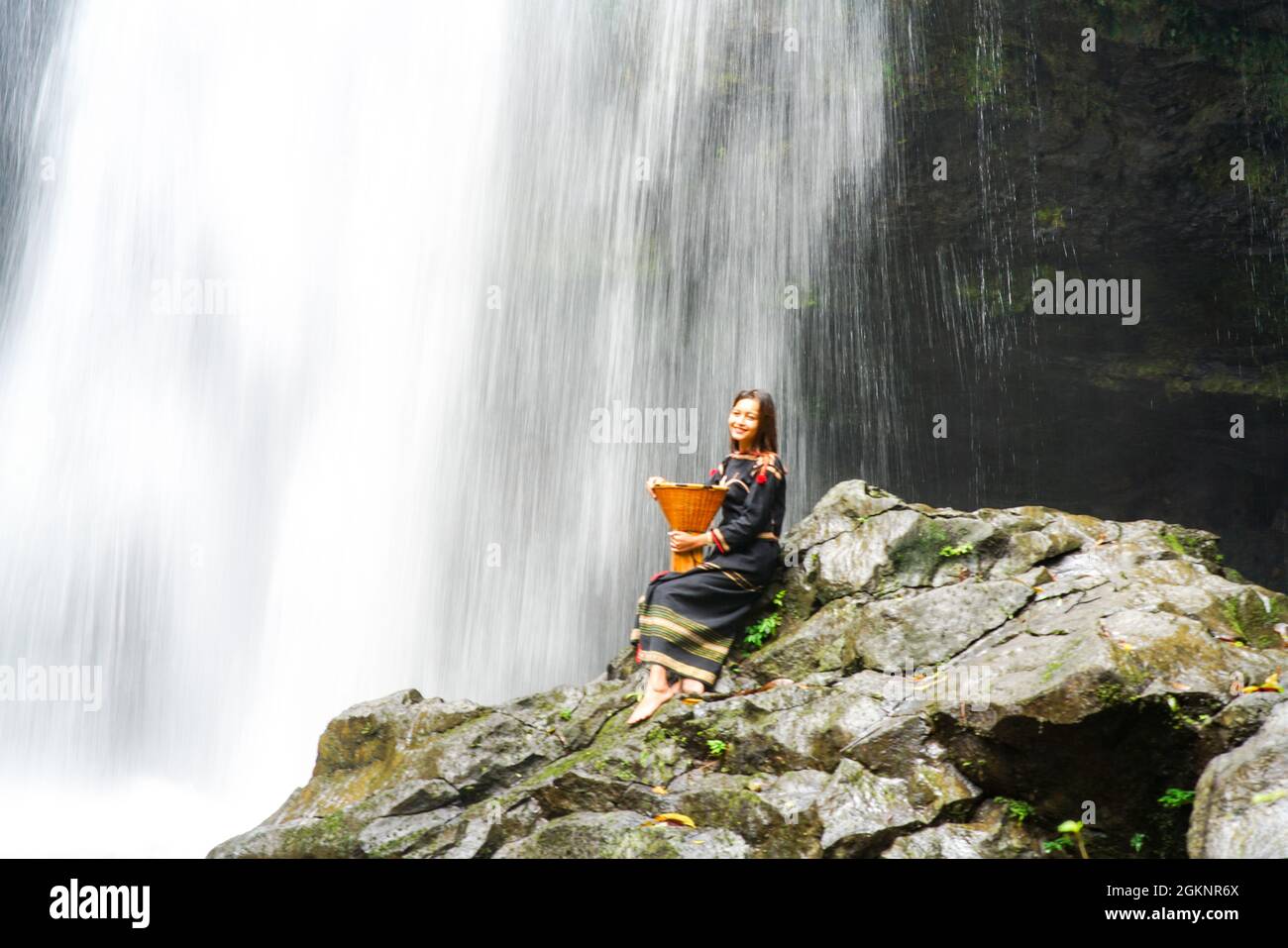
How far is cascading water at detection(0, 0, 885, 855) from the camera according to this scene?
446 inches

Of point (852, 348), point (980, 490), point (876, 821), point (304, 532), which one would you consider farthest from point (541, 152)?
point (876, 821)

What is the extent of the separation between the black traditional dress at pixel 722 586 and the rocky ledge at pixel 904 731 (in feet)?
0.72

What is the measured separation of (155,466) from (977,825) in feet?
35.7

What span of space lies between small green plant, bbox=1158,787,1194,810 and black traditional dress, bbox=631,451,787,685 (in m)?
2.32

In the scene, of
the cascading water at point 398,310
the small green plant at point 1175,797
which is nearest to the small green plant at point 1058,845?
the small green plant at point 1175,797

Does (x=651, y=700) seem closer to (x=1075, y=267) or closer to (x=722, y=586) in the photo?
(x=722, y=586)

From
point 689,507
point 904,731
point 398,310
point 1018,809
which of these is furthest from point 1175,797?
point 398,310

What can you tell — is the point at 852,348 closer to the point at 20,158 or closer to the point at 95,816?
the point at 95,816

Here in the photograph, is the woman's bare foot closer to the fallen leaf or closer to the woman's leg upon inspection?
the woman's leg

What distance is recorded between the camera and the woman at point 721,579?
17.6ft

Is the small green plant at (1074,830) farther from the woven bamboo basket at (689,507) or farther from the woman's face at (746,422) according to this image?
the woman's face at (746,422)

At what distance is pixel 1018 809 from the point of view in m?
4.10

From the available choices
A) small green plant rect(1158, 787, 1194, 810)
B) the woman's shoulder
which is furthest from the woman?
small green plant rect(1158, 787, 1194, 810)

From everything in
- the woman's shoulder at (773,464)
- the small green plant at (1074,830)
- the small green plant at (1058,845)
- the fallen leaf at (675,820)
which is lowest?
the fallen leaf at (675,820)
